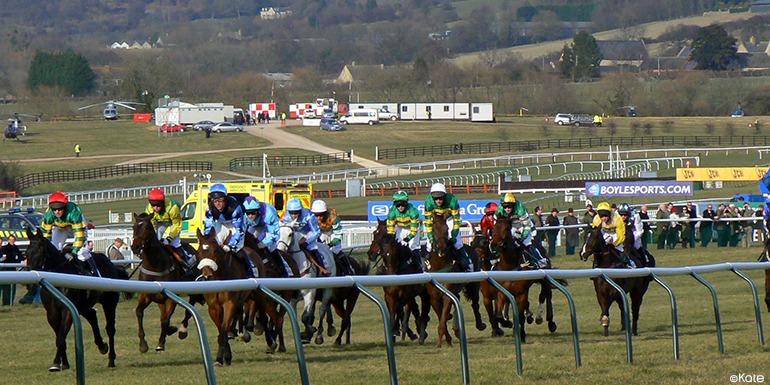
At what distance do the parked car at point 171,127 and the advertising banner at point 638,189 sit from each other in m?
58.5

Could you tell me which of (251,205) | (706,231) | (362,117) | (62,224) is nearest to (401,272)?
(251,205)

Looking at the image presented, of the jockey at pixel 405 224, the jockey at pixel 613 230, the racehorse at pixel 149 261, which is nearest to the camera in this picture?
the racehorse at pixel 149 261

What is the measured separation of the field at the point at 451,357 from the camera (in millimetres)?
12000

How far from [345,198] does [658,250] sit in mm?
21801

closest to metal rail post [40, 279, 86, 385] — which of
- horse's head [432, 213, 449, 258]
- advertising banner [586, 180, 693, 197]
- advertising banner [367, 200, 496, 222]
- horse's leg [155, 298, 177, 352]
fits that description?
horse's leg [155, 298, 177, 352]

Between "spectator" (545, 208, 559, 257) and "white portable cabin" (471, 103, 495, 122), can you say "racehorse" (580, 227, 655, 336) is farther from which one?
"white portable cabin" (471, 103, 495, 122)

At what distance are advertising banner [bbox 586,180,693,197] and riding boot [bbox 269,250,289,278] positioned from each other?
29.7 metres

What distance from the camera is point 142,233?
1510 centimetres

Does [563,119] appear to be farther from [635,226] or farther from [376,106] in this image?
[635,226]

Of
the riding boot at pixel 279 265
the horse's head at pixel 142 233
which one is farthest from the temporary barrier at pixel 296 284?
the horse's head at pixel 142 233

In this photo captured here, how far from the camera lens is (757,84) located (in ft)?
449

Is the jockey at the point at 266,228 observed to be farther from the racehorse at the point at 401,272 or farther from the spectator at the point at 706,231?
the spectator at the point at 706,231

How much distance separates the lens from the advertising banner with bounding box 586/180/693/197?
147 feet

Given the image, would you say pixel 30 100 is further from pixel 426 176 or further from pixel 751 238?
pixel 751 238
